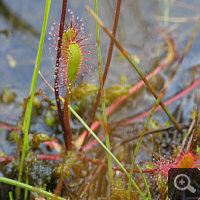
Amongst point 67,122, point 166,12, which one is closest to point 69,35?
point 67,122

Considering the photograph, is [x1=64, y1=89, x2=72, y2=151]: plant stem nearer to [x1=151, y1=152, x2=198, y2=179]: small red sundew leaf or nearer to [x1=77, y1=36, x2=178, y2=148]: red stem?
A: [x1=77, y1=36, x2=178, y2=148]: red stem

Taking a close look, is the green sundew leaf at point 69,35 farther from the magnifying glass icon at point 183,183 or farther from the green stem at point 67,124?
the magnifying glass icon at point 183,183

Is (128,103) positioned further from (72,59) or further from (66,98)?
(72,59)

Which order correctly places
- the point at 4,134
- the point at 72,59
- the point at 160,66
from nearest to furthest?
the point at 72,59 → the point at 4,134 → the point at 160,66

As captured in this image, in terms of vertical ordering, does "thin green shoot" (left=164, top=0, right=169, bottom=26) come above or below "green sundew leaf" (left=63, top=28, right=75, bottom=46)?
above

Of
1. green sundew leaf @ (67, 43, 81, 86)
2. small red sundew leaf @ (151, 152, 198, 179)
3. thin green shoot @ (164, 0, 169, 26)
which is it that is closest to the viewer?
green sundew leaf @ (67, 43, 81, 86)

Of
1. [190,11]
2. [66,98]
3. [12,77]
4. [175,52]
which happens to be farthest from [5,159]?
[190,11]

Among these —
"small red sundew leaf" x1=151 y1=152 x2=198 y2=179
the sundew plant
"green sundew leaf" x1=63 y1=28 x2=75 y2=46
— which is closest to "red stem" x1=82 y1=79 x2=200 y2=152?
the sundew plant

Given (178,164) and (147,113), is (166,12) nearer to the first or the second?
(147,113)
